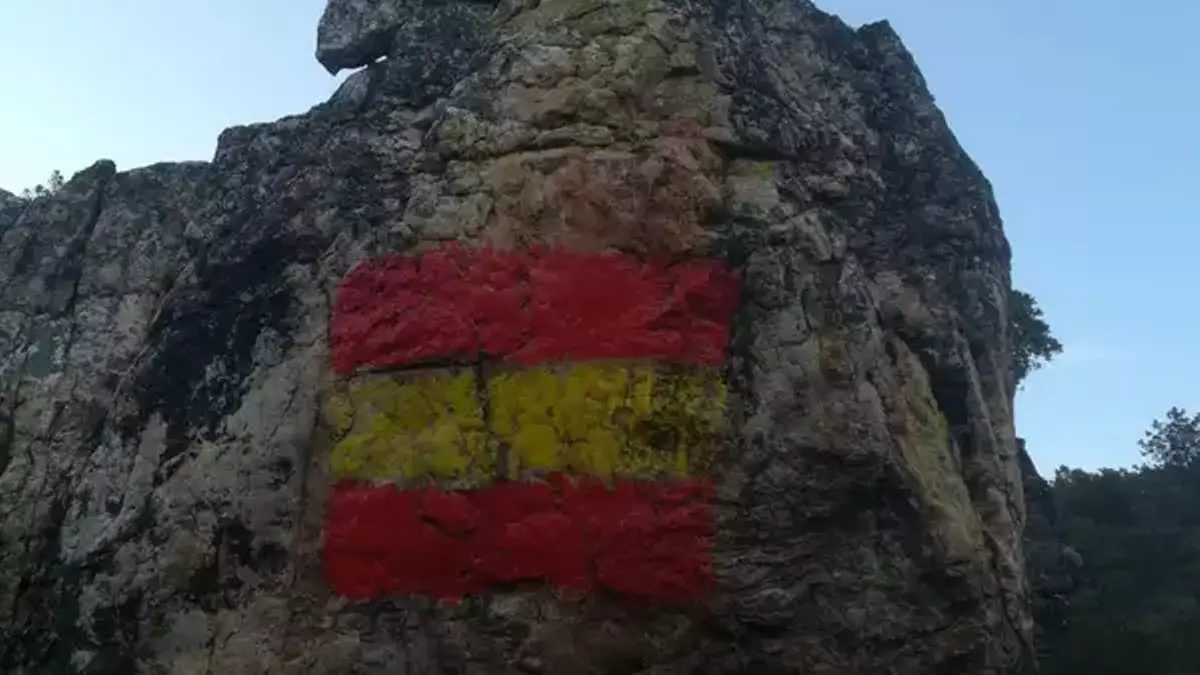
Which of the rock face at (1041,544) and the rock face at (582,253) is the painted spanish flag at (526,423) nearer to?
the rock face at (582,253)

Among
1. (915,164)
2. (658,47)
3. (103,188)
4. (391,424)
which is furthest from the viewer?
(103,188)

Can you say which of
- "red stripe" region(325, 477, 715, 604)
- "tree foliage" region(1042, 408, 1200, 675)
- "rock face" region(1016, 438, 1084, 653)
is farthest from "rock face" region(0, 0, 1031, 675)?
"tree foliage" region(1042, 408, 1200, 675)

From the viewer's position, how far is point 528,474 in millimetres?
6289

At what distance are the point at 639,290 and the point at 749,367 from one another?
0.74m

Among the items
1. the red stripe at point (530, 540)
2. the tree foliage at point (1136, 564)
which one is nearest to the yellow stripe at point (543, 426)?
the red stripe at point (530, 540)

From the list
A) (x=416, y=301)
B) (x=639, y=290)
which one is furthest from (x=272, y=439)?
(x=639, y=290)

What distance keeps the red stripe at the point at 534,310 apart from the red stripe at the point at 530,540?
0.75m

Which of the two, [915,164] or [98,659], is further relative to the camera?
[915,164]

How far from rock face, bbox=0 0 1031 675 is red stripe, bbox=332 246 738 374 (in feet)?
0.41

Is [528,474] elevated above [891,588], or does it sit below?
above

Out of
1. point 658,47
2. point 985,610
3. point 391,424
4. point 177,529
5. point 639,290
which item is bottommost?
point 985,610

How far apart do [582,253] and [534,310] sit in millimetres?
434

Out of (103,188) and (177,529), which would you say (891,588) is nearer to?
(177,529)

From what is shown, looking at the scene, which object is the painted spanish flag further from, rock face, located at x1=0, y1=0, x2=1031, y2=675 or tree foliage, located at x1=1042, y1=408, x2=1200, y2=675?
tree foliage, located at x1=1042, y1=408, x2=1200, y2=675
